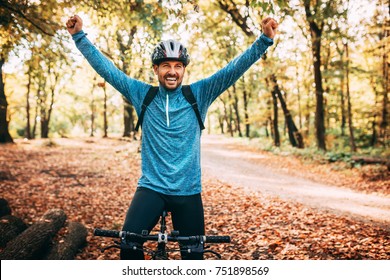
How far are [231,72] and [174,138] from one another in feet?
2.74

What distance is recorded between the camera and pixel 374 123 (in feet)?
78.4

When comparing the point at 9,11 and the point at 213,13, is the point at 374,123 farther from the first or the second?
the point at 9,11

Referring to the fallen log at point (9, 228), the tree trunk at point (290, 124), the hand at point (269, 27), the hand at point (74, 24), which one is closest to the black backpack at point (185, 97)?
the hand at point (269, 27)

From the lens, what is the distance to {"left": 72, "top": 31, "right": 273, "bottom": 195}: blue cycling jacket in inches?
114

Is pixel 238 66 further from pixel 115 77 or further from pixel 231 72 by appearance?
pixel 115 77

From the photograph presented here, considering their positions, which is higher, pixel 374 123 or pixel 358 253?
pixel 374 123

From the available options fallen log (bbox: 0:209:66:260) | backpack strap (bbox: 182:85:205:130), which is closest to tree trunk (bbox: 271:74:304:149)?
fallen log (bbox: 0:209:66:260)

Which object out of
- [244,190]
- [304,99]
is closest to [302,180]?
[244,190]

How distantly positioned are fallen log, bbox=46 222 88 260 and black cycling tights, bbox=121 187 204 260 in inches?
161

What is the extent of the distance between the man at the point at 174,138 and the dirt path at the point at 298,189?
6259 millimetres

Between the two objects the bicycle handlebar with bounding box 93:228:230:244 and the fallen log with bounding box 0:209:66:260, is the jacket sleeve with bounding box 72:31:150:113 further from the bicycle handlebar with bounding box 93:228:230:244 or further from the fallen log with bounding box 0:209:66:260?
the fallen log with bounding box 0:209:66:260

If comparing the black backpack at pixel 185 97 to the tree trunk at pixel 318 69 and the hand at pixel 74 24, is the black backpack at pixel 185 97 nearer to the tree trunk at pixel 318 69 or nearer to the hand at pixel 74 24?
the hand at pixel 74 24

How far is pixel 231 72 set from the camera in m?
3.02
